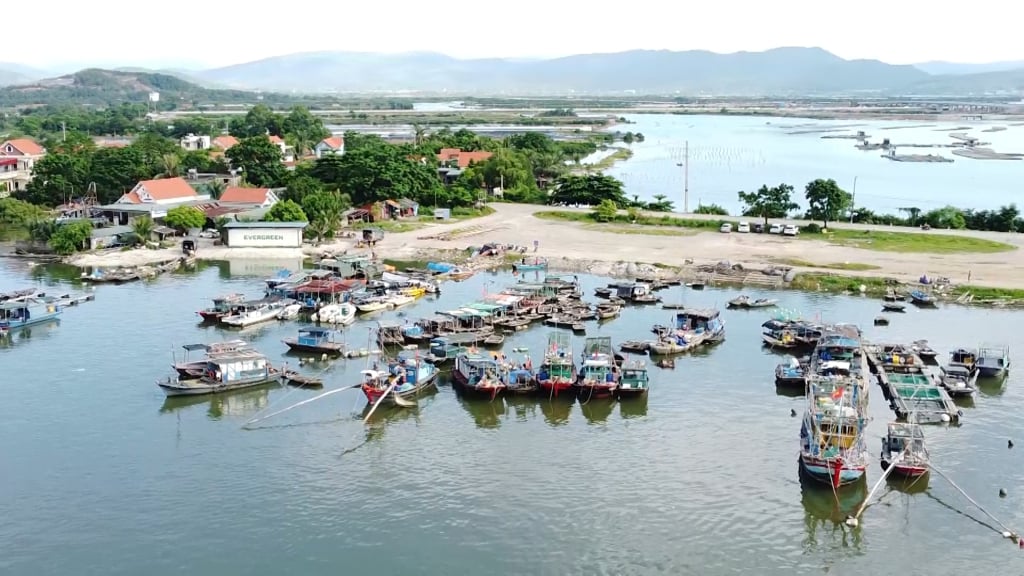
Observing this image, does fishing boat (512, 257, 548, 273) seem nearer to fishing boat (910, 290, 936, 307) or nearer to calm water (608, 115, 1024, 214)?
fishing boat (910, 290, 936, 307)

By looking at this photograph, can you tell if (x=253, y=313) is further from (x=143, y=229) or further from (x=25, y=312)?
(x=143, y=229)

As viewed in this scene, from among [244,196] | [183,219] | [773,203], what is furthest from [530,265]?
[244,196]

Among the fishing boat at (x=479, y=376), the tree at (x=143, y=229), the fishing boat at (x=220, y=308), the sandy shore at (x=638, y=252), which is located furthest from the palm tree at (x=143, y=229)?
the fishing boat at (x=479, y=376)

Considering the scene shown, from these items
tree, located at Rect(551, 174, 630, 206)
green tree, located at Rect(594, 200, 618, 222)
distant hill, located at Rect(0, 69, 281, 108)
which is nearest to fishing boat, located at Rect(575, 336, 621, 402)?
green tree, located at Rect(594, 200, 618, 222)

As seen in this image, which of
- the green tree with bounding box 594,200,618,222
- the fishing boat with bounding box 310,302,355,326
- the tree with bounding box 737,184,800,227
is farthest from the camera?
the green tree with bounding box 594,200,618,222

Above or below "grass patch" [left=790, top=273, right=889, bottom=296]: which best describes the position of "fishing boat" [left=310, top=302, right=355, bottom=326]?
above

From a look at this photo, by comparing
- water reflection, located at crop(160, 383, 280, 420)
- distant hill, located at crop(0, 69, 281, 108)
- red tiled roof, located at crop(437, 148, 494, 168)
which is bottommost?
water reflection, located at crop(160, 383, 280, 420)
